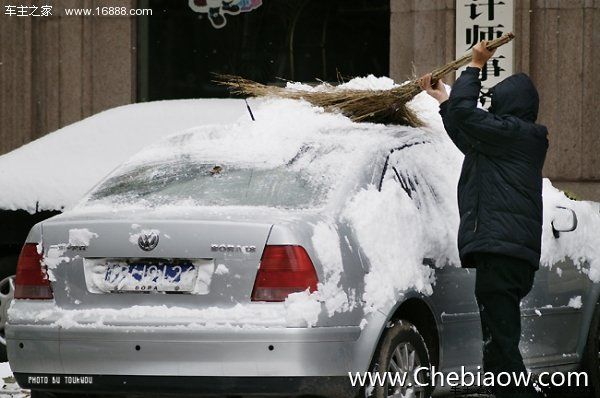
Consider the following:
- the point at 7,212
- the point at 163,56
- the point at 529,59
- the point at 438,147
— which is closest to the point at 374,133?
the point at 438,147

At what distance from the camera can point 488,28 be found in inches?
623

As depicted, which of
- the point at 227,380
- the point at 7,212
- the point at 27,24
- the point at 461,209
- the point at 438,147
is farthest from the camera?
the point at 27,24

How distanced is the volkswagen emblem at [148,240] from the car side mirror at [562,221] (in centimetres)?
252

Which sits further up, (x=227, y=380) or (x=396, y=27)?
(x=396, y=27)

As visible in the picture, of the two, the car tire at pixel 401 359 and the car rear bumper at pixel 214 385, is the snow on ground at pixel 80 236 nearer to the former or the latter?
the car rear bumper at pixel 214 385

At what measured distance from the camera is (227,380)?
5.63 m

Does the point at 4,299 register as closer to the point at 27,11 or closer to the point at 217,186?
the point at 217,186

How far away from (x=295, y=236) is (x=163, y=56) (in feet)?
39.7

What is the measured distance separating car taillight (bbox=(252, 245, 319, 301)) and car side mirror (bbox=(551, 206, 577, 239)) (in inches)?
84.9

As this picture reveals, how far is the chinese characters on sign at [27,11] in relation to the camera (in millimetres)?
17141

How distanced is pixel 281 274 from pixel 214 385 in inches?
20.1

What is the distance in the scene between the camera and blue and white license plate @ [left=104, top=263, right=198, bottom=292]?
18.9 feet

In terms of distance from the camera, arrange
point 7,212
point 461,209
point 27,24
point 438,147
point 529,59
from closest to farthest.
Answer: point 461,209 → point 438,147 → point 7,212 → point 529,59 → point 27,24

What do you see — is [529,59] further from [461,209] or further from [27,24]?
[461,209]
